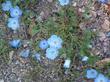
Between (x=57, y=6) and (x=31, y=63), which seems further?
(x=57, y=6)

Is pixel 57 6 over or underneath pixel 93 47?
over

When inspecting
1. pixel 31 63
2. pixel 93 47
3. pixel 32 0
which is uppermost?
pixel 32 0

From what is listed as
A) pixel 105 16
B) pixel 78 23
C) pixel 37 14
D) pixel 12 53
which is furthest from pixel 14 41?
pixel 105 16

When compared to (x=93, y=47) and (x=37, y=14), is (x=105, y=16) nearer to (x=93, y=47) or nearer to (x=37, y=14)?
(x=93, y=47)

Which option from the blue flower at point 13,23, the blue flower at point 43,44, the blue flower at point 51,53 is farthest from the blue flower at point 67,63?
the blue flower at point 13,23

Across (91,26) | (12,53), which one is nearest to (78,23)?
(91,26)

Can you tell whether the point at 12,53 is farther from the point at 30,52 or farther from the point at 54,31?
the point at 54,31

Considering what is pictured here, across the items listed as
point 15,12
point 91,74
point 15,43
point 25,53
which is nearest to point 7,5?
point 15,12
